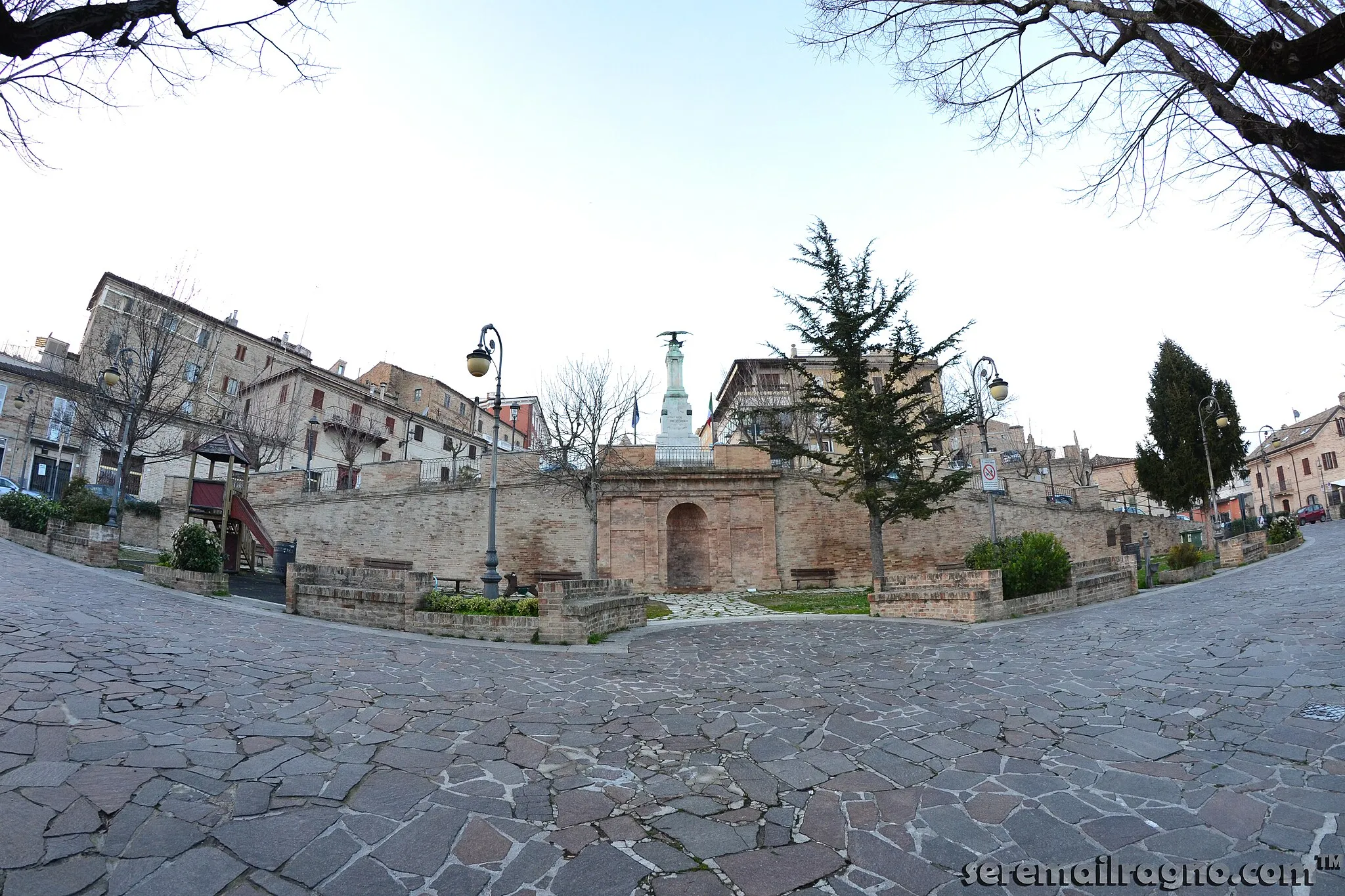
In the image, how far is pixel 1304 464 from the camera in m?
51.2

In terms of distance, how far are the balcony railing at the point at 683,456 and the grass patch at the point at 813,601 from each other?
5840 mm

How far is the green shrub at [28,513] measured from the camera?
17.0 m

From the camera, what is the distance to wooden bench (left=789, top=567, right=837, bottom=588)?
925 inches

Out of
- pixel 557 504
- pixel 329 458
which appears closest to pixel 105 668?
pixel 557 504

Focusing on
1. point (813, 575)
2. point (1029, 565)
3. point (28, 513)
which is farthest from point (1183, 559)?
point (28, 513)

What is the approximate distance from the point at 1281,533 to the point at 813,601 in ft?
61.8

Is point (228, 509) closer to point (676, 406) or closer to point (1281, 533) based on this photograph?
point (676, 406)

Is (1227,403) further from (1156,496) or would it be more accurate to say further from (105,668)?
(105,668)

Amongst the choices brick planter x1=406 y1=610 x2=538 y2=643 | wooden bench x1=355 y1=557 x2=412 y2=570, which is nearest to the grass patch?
brick planter x1=406 y1=610 x2=538 y2=643

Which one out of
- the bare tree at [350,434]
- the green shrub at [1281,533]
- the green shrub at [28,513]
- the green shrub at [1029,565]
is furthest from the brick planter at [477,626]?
the bare tree at [350,434]

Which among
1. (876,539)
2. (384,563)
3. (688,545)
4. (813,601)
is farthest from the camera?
(688,545)

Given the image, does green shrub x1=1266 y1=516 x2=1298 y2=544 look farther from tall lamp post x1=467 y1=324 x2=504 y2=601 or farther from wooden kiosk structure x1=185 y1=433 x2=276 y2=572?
wooden kiosk structure x1=185 y1=433 x2=276 y2=572

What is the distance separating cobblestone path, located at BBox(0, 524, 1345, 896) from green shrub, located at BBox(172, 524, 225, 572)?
179 inches

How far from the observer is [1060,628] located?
10305 mm
